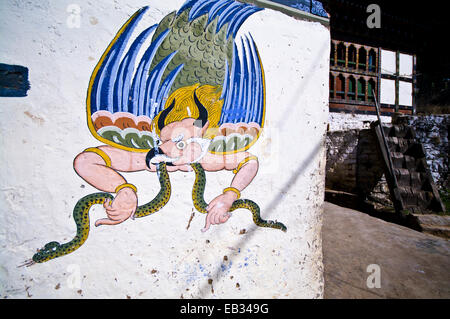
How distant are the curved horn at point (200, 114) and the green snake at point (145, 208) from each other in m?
0.33

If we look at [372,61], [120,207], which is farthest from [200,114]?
[372,61]

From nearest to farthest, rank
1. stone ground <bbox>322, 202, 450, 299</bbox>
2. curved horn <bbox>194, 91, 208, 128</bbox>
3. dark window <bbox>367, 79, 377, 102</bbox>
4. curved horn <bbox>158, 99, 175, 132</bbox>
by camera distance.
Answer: curved horn <bbox>158, 99, 175, 132</bbox> < curved horn <bbox>194, 91, 208, 128</bbox> < stone ground <bbox>322, 202, 450, 299</bbox> < dark window <bbox>367, 79, 377, 102</bbox>

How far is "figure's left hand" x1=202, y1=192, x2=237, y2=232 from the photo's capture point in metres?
1.88

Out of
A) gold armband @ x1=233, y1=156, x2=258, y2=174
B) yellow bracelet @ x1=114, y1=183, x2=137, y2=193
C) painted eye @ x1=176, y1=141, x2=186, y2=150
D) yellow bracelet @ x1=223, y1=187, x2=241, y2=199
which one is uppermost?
painted eye @ x1=176, y1=141, x2=186, y2=150

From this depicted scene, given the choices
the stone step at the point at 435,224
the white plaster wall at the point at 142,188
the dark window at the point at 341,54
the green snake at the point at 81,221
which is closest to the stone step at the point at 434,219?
the stone step at the point at 435,224

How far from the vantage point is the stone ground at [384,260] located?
2604 millimetres

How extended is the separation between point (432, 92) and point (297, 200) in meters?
12.6

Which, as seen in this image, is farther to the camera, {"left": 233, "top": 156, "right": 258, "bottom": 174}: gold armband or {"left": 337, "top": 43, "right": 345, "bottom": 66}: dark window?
{"left": 337, "top": 43, "right": 345, "bottom": 66}: dark window

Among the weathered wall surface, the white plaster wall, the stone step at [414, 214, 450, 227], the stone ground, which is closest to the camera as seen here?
→ the white plaster wall

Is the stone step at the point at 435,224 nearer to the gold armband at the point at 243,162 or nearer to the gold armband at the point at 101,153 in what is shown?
the gold armband at the point at 243,162

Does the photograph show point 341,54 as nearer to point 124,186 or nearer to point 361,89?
point 361,89

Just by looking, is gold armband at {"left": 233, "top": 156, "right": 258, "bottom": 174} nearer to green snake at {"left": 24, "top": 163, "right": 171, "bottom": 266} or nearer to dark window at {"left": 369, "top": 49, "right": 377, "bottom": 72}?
green snake at {"left": 24, "top": 163, "right": 171, "bottom": 266}

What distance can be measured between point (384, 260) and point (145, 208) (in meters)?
3.43

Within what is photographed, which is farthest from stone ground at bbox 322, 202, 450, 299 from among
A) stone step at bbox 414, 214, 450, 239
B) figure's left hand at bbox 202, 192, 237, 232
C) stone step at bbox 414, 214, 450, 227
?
figure's left hand at bbox 202, 192, 237, 232
